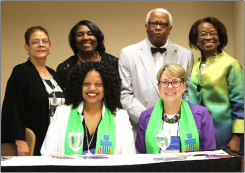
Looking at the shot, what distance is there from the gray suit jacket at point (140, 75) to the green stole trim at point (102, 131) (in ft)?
1.10

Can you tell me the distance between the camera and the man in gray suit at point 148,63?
297cm

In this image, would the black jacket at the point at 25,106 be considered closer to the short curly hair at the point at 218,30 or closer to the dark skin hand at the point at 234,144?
the short curly hair at the point at 218,30

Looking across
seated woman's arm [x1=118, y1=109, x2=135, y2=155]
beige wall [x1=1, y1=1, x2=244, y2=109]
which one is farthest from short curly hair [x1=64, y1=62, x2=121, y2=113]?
beige wall [x1=1, y1=1, x2=244, y2=109]

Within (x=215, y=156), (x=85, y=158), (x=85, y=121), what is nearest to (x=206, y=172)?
(x=215, y=156)

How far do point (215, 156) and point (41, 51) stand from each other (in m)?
1.96

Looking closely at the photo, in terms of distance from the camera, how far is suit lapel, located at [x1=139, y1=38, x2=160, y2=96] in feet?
9.86

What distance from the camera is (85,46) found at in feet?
10.7

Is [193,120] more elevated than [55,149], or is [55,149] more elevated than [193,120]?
[193,120]

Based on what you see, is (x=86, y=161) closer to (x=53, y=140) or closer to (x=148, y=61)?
(x=53, y=140)

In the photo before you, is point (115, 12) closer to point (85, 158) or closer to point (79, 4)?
point (79, 4)

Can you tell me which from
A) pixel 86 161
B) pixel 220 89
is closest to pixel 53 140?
pixel 86 161

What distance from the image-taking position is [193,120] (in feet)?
8.27

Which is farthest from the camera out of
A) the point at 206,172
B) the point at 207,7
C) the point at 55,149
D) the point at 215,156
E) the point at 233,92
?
the point at 207,7

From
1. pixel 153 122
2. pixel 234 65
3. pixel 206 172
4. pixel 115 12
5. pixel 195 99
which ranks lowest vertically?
pixel 206 172
